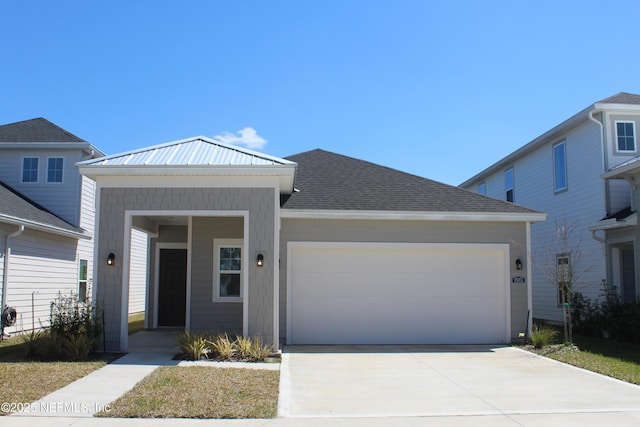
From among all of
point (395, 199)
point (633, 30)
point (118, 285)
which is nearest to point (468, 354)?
point (395, 199)

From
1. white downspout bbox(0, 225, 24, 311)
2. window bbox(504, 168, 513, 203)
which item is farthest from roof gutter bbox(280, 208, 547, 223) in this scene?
window bbox(504, 168, 513, 203)

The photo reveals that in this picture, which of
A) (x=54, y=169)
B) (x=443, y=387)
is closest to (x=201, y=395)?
(x=443, y=387)

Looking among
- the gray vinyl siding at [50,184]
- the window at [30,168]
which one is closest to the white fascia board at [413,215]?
the gray vinyl siding at [50,184]

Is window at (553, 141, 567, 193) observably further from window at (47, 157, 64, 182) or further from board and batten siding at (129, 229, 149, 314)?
window at (47, 157, 64, 182)

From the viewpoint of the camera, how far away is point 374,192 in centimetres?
1328

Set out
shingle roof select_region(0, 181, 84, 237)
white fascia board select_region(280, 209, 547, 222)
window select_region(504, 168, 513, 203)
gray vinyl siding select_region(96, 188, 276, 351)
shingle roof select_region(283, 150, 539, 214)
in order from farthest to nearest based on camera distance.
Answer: window select_region(504, 168, 513, 203), shingle roof select_region(0, 181, 84, 237), shingle roof select_region(283, 150, 539, 214), white fascia board select_region(280, 209, 547, 222), gray vinyl siding select_region(96, 188, 276, 351)

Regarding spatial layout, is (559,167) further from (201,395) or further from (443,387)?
(201,395)

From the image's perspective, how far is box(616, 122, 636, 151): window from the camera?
14.7 m

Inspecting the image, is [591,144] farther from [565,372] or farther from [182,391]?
[182,391]

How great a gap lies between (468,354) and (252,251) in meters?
4.75

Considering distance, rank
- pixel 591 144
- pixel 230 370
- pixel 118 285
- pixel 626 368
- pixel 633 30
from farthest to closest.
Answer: pixel 591 144, pixel 633 30, pixel 118 285, pixel 626 368, pixel 230 370

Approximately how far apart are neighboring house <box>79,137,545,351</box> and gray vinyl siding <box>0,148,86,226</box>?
180 inches

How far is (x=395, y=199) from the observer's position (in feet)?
42.1

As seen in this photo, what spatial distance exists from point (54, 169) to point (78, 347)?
9462 mm
